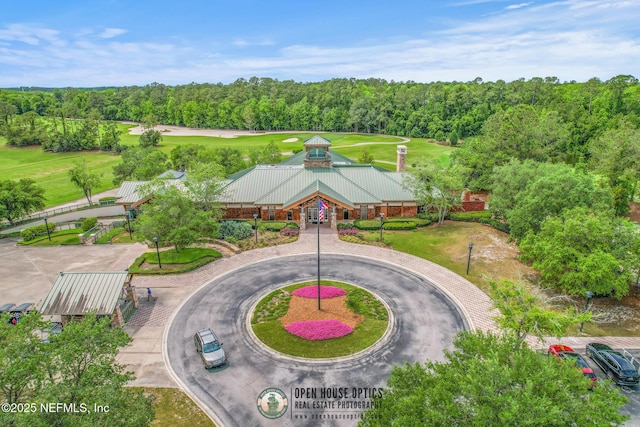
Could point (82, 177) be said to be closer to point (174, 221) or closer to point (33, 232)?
point (33, 232)

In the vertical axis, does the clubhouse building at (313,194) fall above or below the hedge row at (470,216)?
above

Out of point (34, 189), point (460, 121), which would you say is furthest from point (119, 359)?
point (460, 121)

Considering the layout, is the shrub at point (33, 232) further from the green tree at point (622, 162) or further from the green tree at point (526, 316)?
the green tree at point (622, 162)

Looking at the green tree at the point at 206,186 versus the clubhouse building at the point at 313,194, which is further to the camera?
the clubhouse building at the point at 313,194

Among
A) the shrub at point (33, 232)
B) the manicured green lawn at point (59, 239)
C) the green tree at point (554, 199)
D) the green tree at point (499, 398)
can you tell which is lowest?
the manicured green lawn at point (59, 239)

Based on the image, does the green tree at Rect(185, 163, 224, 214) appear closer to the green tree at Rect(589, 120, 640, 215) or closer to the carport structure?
the carport structure

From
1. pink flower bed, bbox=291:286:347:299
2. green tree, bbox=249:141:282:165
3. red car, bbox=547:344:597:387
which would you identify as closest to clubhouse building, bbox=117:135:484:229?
pink flower bed, bbox=291:286:347:299

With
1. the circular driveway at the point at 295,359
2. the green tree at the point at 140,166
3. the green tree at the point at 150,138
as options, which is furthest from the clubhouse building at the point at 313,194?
the green tree at the point at 150,138

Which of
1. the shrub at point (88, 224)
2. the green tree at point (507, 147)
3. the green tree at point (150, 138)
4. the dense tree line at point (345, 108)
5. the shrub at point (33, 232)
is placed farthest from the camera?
the green tree at point (150, 138)
